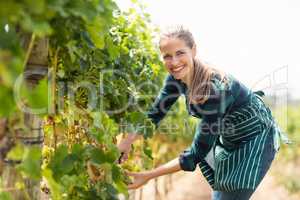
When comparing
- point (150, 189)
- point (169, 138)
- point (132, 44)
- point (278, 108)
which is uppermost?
point (132, 44)

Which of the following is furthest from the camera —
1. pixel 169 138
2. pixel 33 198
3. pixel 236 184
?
pixel 169 138

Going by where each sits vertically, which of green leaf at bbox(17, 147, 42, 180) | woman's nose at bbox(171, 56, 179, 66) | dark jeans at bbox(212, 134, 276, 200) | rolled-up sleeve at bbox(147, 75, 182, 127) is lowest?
dark jeans at bbox(212, 134, 276, 200)

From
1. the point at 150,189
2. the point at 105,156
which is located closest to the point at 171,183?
the point at 150,189

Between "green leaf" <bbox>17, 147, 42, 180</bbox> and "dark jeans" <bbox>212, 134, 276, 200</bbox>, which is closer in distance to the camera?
"green leaf" <bbox>17, 147, 42, 180</bbox>

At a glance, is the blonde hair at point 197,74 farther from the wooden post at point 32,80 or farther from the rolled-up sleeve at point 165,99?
the wooden post at point 32,80

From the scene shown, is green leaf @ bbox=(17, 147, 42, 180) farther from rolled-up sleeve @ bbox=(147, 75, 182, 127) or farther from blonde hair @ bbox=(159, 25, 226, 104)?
rolled-up sleeve @ bbox=(147, 75, 182, 127)

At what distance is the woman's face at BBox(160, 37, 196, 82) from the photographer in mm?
2209

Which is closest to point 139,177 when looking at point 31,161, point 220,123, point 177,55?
→ point 220,123

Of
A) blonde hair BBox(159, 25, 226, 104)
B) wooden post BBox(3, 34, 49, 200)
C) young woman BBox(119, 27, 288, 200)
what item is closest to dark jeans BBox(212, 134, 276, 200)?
young woman BBox(119, 27, 288, 200)

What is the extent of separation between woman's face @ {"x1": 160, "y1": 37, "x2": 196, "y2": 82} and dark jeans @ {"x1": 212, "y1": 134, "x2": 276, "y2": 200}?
0.49m

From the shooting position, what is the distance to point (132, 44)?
9.02 ft

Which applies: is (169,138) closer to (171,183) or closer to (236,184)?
(171,183)

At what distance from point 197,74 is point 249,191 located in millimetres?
547

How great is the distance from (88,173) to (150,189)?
414cm
